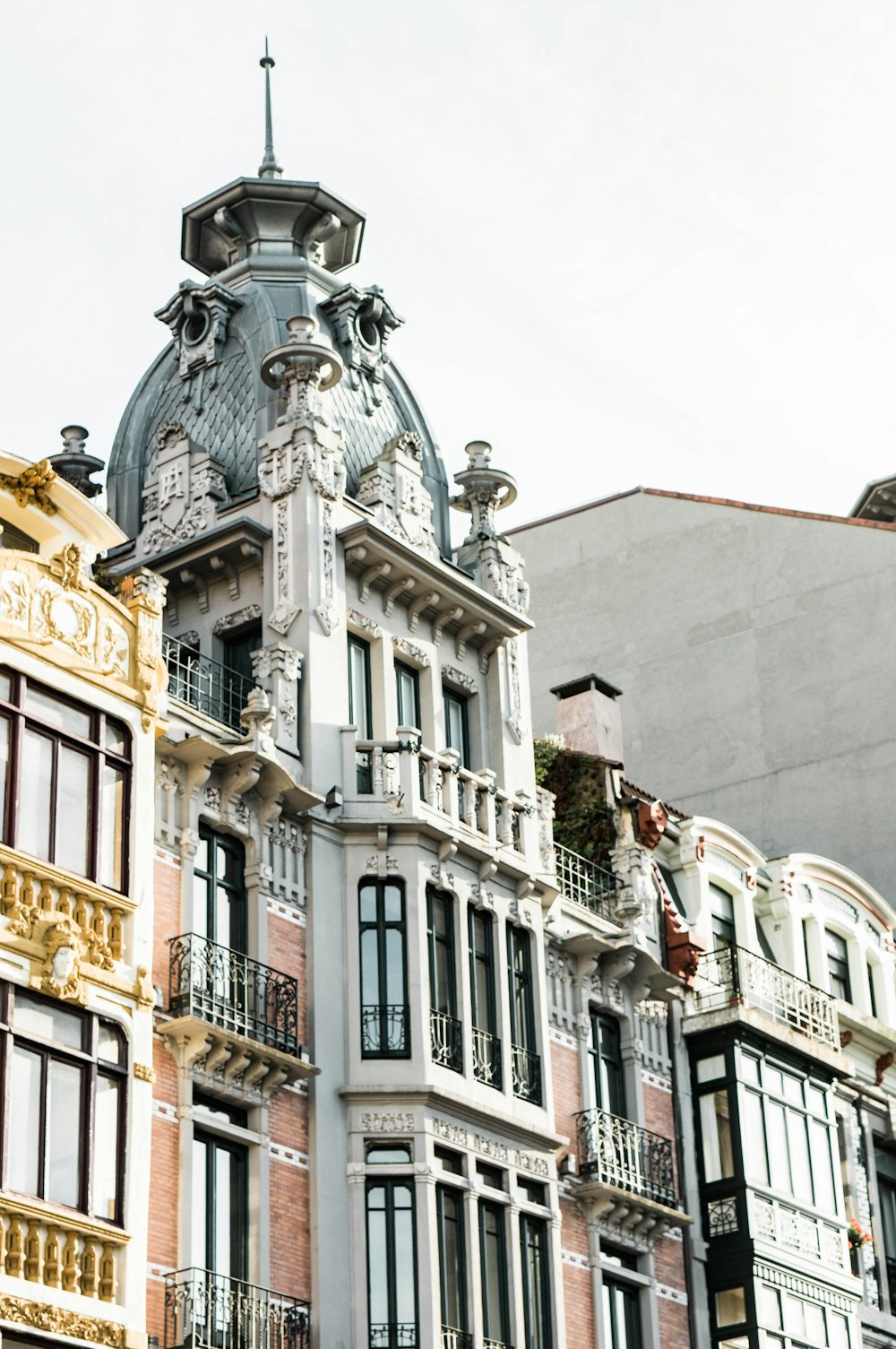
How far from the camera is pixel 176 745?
107ft

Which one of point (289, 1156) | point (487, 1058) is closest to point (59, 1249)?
point (289, 1156)

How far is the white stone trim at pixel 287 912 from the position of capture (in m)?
33.5

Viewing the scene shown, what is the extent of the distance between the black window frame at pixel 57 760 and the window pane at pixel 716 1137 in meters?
14.1

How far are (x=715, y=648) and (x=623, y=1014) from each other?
1659cm

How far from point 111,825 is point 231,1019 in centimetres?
369

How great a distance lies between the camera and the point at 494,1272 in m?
33.8

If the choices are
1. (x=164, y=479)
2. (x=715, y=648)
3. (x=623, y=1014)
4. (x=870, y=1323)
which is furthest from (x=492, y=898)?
(x=715, y=648)

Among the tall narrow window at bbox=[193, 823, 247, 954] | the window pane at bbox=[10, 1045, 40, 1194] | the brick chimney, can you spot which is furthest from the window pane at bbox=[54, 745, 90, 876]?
the brick chimney

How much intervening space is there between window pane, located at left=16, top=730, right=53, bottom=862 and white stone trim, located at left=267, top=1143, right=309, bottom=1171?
5.90 meters

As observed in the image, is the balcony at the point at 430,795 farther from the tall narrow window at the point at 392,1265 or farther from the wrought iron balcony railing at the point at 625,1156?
the tall narrow window at the point at 392,1265

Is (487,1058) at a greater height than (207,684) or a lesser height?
lesser

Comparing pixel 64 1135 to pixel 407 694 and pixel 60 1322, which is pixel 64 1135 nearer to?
pixel 60 1322

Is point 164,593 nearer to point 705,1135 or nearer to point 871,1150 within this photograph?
point 705,1135

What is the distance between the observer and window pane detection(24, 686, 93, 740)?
2880 cm
